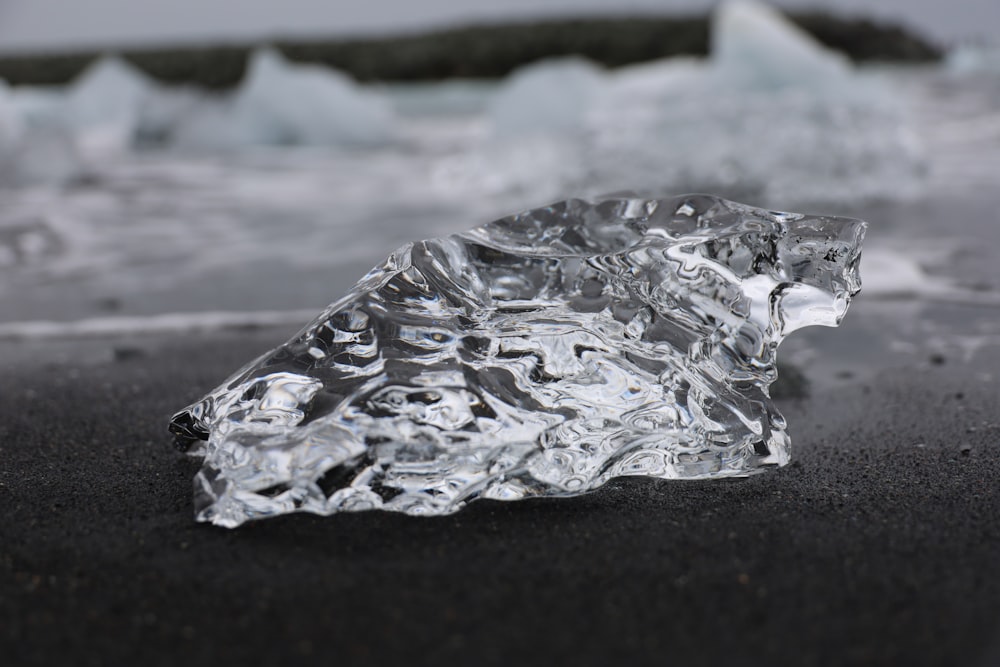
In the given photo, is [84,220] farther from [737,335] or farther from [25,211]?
[737,335]

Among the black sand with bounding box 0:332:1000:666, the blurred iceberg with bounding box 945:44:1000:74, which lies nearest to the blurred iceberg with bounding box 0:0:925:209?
the black sand with bounding box 0:332:1000:666

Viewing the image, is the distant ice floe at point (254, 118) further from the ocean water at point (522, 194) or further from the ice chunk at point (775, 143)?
the ice chunk at point (775, 143)

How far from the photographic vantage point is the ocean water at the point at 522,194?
8.83 ft

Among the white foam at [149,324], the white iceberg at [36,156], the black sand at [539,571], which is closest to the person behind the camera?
the black sand at [539,571]

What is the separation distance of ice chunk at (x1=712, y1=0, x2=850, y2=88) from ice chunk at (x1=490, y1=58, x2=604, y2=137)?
1.10 meters

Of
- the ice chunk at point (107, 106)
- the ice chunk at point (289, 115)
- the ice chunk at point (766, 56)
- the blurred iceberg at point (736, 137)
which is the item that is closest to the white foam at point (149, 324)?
the blurred iceberg at point (736, 137)

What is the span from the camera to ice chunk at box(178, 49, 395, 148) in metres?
7.81

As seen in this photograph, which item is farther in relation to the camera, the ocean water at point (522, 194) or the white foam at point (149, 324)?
the ocean water at point (522, 194)

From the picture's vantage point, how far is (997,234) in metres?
3.50

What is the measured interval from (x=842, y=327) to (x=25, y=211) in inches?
175

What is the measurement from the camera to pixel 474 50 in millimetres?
18516

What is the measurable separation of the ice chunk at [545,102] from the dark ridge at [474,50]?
448 inches

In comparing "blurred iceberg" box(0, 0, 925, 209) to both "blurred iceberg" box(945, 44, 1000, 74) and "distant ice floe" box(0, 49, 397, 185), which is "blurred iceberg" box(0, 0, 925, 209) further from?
"blurred iceberg" box(945, 44, 1000, 74)

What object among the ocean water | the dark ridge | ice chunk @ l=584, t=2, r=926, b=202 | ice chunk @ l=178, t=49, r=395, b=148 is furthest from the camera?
the dark ridge
